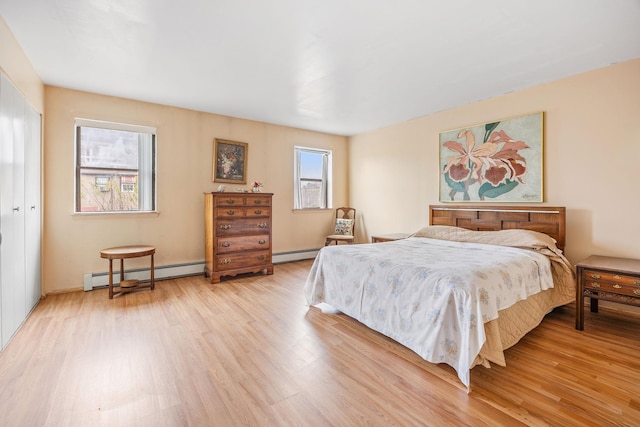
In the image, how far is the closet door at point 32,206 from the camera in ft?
9.37

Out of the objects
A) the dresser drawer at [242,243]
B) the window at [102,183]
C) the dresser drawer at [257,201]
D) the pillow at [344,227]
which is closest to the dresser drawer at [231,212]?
the dresser drawer at [257,201]

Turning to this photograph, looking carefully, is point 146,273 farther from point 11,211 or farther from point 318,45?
point 318,45

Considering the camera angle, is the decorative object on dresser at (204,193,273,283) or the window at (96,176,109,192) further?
the decorative object on dresser at (204,193,273,283)

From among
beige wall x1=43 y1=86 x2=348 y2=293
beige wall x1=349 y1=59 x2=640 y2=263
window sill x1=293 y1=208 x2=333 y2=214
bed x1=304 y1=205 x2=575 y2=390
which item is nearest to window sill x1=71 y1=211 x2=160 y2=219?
beige wall x1=43 y1=86 x2=348 y2=293

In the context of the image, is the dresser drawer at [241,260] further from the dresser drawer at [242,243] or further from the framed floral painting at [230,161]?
the framed floral painting at [230,161]

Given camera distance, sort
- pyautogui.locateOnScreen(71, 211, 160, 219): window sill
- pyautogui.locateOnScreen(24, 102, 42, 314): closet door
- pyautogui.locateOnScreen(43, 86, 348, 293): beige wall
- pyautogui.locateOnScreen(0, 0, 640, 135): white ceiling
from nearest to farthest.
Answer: pyautogui.locateOnScreen(0, 0, 640, 135): white ceiling, pyautogui.locateOnScreen(24, 102, 42, 314): closet door, pyautogui.locateOnScreen(43, 86, 348, 293): beige wall, pyautogui.locateOnScreen(71, 211, 160, 219): window sill

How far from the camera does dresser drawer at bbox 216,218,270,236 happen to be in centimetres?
425

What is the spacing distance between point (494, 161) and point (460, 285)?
2.62 meters

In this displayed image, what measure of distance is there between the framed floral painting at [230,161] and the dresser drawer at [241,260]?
1302mm

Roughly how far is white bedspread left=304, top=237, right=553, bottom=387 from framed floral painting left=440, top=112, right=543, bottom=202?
3.33 feet

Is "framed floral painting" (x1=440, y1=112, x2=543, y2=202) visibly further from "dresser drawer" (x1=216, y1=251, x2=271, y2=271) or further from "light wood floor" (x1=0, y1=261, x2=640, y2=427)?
"dresser drawer" (x1=216, y1=251, x2=271, y2=271)

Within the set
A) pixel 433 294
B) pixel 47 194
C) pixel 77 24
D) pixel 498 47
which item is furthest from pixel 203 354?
pixel 498 47

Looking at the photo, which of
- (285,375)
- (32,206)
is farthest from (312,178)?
(285,375)

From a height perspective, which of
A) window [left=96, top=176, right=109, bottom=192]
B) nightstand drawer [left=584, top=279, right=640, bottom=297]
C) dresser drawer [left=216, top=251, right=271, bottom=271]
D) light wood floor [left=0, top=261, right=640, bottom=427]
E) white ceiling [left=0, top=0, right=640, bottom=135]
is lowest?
light wood floor [left=0, top=261, right=640, bottom=427]
